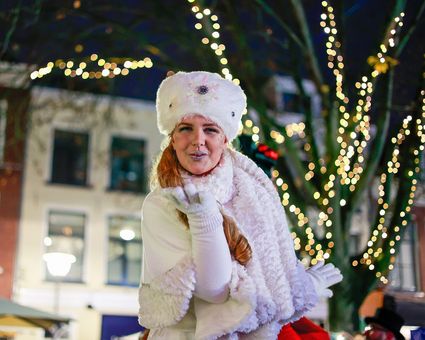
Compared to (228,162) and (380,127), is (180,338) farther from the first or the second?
(380,127)

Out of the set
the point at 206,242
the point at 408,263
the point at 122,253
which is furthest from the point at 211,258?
the point at 408,263

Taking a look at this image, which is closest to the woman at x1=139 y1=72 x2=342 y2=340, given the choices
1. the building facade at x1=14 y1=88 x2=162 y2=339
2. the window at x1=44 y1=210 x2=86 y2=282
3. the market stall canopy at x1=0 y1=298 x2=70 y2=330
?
Answer: the market stall canopy at x1=0 y1=298 x2=70 y2=330

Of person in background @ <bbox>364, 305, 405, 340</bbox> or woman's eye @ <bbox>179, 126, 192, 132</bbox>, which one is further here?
person in background @ <bbox>364, 305, 405, 340</bbox>

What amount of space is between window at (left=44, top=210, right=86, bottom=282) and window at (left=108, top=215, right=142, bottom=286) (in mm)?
796

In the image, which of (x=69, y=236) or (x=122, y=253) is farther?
(x=122, y=253)

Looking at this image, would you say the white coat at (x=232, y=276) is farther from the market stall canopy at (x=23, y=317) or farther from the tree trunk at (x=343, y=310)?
the market stall canopy at (x=23, y=317)

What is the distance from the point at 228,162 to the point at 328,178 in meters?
6.54

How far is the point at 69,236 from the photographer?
19766mm

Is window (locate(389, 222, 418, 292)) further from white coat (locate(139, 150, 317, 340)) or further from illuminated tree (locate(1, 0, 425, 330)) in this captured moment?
white coat (locate(139, 150, 317, 340))

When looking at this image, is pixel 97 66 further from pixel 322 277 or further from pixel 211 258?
pixel 211 258

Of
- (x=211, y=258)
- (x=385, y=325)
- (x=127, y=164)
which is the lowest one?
(x=385, y=325)

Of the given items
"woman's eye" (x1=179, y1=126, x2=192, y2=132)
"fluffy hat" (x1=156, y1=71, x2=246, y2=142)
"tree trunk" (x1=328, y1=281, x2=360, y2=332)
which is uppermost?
"fluffy hat" (x1=156, y1=71, x2=246, y2=142)

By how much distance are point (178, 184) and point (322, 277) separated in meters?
0.59

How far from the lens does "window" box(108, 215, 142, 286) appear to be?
66.0 ft
